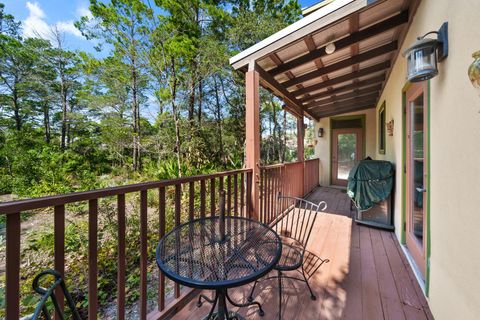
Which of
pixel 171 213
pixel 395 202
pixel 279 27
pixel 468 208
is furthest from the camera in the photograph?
pixel 279 27

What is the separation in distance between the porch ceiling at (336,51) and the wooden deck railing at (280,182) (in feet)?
4.65

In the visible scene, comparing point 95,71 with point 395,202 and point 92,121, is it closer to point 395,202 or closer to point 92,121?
point 92,121

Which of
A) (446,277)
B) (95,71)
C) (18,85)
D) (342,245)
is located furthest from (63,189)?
(18,85)

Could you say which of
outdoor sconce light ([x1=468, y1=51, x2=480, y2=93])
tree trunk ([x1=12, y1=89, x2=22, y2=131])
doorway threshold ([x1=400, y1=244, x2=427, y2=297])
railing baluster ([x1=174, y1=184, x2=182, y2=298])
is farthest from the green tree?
doorway threshold ([x1=400, y1=244, x2=427, y2=297])

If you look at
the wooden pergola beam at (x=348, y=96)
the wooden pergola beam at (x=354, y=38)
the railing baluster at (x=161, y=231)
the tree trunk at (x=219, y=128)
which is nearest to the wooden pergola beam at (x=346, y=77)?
the wooden pergola beam at (x=348, y=96)

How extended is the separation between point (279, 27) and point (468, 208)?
26.5 ft

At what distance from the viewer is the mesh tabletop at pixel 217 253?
3.26 feet

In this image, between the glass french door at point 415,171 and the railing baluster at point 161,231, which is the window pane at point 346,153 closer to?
the glass french door at point 415,171

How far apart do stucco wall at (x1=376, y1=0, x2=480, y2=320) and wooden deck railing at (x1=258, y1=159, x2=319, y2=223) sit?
183 centimetres

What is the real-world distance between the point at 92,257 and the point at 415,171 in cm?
301

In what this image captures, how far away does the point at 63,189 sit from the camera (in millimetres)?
4062

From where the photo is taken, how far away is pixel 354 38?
8.43 ft

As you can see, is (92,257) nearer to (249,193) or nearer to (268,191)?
(249,193)

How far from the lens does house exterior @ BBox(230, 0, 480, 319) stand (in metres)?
1.06
